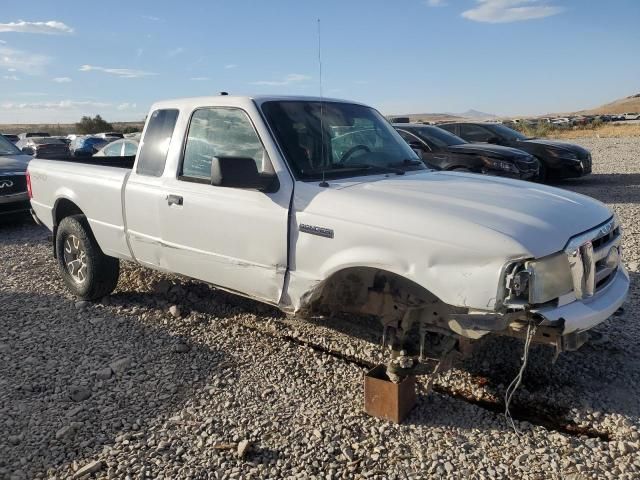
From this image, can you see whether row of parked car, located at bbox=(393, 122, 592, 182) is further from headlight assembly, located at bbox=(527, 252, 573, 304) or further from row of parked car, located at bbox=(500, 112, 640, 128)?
row of parked car, located at bbox=(500, 112, 640, 128)

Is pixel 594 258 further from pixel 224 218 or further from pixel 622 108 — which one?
pixel 622 108

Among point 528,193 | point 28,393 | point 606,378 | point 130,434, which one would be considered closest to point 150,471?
point 130,434

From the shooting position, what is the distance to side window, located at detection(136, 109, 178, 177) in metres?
4.66

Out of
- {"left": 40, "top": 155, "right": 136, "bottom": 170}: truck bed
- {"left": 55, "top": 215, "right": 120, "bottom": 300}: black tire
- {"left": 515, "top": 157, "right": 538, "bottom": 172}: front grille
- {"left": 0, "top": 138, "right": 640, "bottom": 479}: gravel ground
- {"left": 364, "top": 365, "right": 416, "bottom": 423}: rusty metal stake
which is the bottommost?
{"left": 0, "top": 138, "right": 640, "bottom": 479}: gravel ground

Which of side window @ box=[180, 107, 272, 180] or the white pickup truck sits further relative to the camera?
side window @ box=[180, 107, 272, 180]

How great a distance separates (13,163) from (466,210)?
943 centimetres

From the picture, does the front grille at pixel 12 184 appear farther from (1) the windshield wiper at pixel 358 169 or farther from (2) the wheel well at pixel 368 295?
(2) the wheel well at pixel 368 295

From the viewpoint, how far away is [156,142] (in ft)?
15.6

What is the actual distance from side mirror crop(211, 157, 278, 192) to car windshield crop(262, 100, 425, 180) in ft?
1.03

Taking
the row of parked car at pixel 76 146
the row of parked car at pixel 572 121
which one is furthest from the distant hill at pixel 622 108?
the row of parked car at pixel 76 146

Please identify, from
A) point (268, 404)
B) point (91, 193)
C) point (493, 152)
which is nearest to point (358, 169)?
point (268, 404)

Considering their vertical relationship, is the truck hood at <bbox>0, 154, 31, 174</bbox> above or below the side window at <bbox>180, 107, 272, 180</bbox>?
below

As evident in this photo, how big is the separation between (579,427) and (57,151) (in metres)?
22.2

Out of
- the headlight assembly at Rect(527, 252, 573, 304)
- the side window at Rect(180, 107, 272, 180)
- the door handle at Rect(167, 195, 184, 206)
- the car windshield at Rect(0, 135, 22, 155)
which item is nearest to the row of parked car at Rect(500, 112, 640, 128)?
the car windshield at Rect(0, 135, 22, 155)
